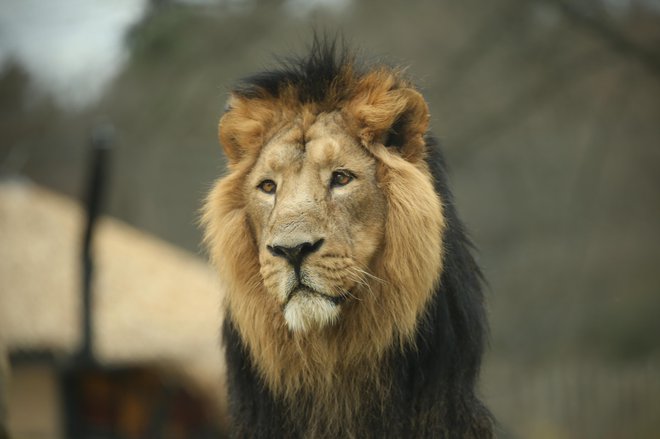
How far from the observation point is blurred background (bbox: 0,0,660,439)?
37.3 feet

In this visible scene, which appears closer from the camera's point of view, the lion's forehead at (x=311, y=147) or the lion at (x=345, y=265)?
the lion at (x=345, y=265)

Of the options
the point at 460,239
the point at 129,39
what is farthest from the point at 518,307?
the point at 460,239

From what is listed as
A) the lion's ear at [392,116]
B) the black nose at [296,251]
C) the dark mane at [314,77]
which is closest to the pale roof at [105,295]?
the dark mane at [314,77]

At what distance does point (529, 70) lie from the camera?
14062 mm

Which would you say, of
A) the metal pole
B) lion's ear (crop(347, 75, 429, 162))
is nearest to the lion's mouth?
lion's ear (crop(347, 75, 429, 162))

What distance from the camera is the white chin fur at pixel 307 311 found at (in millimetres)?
3508

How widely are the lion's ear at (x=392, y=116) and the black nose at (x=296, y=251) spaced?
1.96 feet

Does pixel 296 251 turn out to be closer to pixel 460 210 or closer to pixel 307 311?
pixel 307 311

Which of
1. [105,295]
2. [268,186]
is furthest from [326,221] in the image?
[105,295]

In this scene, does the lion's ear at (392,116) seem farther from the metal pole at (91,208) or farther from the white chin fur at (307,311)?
the metal pole at (91,208)

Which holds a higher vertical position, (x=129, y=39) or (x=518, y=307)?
(x=129, y=39)

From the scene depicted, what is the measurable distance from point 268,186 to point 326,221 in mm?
415

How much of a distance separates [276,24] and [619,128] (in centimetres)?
589

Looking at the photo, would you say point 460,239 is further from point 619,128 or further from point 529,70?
point 619,128
